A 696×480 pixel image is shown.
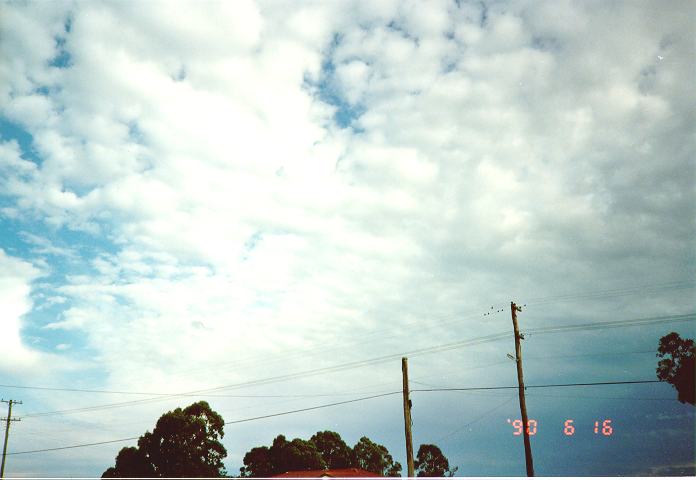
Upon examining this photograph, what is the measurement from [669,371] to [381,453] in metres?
34.0

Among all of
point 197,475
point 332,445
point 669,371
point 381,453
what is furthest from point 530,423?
point 381,453

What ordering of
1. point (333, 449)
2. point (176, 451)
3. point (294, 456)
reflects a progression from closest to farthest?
point (176, 451) → point (294, 456) → point (333, 449)

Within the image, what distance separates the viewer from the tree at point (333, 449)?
52062 millimetres

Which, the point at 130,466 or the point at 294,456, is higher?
the point at 130,466

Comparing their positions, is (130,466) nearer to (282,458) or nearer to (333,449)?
(282,458)

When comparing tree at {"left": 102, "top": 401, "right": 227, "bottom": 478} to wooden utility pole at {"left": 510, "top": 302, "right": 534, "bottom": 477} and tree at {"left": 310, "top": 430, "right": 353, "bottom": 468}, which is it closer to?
tree at {"left": 310, "top": 430, "right": 353, "bottom": 468}

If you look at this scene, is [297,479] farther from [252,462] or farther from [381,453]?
[381,453]

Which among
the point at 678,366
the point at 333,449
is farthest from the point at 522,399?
the point at 333,449

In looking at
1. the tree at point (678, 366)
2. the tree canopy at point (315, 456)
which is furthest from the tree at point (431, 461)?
the tree at point (678, 366)

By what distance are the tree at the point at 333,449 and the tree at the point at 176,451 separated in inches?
551

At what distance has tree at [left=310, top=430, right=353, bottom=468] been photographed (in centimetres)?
5206

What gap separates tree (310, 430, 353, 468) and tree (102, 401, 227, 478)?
14.0 metres

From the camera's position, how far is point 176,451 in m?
40.6

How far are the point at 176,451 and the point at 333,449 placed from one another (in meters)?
19.0
